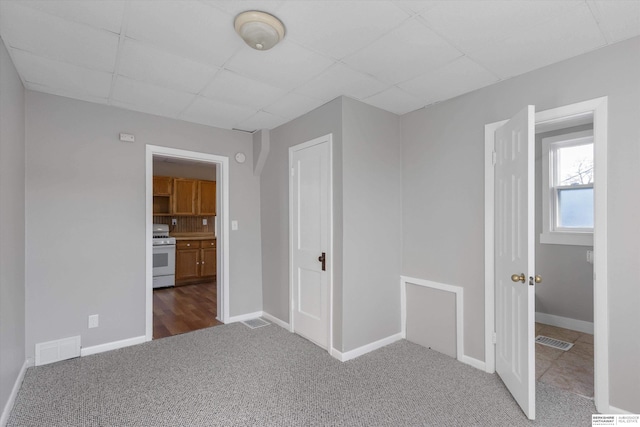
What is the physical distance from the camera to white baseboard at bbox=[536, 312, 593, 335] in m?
3.39

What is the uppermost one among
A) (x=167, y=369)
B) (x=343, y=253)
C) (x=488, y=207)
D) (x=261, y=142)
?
(x=261, y=142)

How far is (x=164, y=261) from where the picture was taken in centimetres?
561

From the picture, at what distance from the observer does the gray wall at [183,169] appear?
6281 mm

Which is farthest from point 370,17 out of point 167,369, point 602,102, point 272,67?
point 167,369

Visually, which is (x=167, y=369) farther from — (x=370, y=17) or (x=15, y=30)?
(x=370, y=17)

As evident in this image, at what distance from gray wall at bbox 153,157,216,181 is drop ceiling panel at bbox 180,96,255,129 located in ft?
10.2

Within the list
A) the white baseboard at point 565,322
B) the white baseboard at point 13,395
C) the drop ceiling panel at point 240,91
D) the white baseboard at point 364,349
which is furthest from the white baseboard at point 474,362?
the white baseboard at point 13,395

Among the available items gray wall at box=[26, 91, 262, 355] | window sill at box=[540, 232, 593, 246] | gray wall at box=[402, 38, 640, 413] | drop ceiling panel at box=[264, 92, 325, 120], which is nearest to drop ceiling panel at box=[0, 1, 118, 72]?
gray wall at box=[26, 91, 262, 355]

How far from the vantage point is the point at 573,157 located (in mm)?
3557

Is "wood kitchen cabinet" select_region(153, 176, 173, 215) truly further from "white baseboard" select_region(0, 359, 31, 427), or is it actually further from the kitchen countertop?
"white baseboard" select_region(0, 359, 31, 427)

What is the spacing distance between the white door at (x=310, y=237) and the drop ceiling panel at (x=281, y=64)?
70cm

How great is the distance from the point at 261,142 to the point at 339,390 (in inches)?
113

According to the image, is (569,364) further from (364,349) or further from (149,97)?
(149,97)

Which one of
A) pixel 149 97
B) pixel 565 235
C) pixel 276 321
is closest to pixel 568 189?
pixel 565 235
